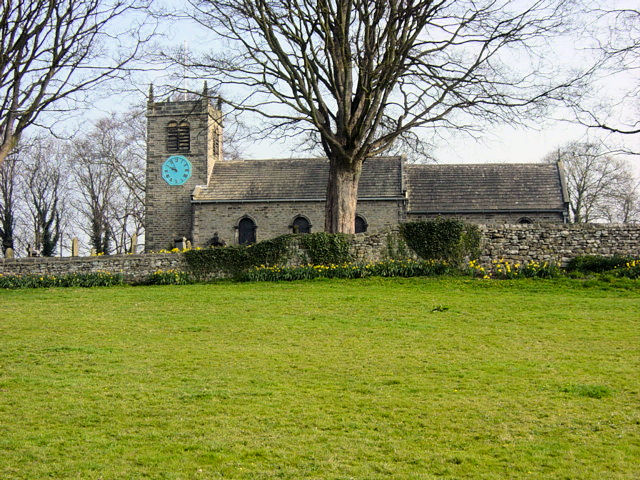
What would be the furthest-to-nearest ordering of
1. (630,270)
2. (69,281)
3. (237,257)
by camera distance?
(69,281) → (237,257) → (630,270)

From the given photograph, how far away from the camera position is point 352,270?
2053 centimetres

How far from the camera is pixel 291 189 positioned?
3509 centimetres

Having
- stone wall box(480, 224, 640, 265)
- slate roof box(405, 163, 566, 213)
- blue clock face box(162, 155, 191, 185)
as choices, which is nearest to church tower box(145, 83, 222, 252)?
blue clock face box(162, 155, 191, 185)

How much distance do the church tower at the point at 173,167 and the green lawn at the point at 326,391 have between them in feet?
66.8

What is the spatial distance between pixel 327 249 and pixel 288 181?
14774 mm

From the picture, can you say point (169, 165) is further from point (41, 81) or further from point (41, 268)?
point (41, 81)

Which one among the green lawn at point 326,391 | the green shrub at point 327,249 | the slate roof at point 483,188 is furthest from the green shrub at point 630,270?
the slate roof at point 483,188

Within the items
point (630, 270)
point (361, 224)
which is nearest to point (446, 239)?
point (630, 270)

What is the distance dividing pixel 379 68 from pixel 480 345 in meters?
12.1

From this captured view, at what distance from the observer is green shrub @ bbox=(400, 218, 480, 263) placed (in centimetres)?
2041

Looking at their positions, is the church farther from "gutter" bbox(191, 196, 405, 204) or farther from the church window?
the church window

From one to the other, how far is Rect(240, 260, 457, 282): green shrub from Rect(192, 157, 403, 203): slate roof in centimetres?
1338

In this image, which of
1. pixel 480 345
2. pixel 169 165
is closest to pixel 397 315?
pixel 480 345

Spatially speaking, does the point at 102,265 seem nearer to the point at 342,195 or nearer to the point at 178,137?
the point at 342,195
